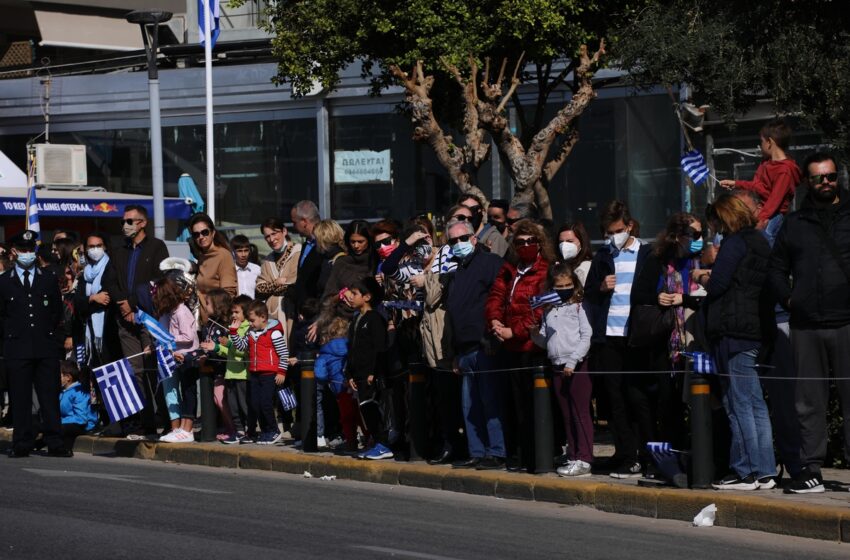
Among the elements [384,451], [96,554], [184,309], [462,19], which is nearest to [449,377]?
[384,451]

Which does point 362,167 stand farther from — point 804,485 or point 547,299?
point 804,485

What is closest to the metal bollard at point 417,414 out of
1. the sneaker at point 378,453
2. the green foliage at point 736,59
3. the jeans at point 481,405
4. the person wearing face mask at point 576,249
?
the sneaker at point 378,453

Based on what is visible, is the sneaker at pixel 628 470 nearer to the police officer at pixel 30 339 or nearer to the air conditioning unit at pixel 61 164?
the police officer at pixel 30 339

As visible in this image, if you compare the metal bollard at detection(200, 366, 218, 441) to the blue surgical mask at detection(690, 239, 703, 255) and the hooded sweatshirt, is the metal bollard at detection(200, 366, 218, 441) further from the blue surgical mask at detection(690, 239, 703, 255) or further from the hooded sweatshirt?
the hooded sweatshirt

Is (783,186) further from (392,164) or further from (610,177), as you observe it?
(392,164)

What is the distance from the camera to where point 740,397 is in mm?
11203

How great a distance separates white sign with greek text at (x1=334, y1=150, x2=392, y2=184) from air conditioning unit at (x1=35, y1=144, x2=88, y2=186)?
17.4 ft

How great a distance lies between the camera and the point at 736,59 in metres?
19.7

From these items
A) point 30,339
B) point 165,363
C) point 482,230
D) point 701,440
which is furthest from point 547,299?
point 30,339

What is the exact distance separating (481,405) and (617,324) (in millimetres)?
1489

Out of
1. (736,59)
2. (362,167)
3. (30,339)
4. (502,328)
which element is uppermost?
(736,59)

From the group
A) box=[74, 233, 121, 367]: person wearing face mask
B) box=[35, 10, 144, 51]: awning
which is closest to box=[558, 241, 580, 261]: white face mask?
box=[74, 233, 121, 367]: person wearing face mask

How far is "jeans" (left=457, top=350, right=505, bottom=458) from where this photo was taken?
13.1 metres

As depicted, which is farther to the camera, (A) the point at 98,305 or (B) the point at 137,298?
(A) the point at 98,305
